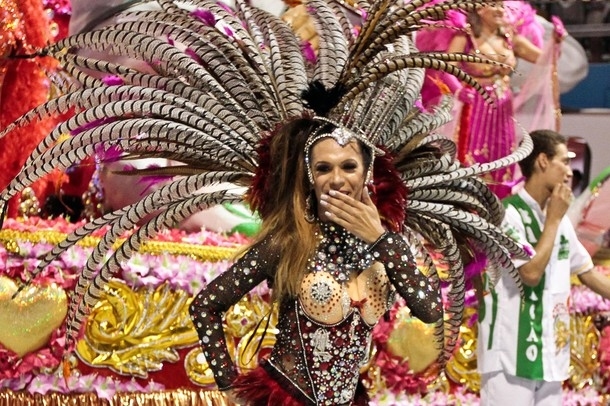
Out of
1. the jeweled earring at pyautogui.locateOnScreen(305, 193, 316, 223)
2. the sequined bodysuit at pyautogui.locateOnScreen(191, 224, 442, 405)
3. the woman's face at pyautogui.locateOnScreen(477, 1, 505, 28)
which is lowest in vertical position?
the woman's face at pyautogui.locateOnScreen(477, 1, 505, 28)

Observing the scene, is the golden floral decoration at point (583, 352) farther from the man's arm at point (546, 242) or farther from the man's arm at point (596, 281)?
the man's arm at point (546, 242)

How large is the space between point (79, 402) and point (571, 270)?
1.99 metres

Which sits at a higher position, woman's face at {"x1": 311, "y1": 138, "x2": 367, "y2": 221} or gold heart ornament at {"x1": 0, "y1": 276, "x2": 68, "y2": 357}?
woman's face at {"x1": 311, "y1": 138, "x2": 367, "y2": 221}

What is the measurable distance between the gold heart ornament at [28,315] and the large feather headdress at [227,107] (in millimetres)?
1083

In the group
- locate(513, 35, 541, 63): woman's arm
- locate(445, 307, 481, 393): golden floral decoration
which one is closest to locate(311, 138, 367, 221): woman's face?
locate(445, 307, 481, 393): golden floral decoration

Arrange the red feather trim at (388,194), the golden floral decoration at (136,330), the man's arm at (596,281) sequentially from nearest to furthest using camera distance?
the red feather trim at (388,194) → the golden floral decoration at (136,330) → the man's arm at (596,281)

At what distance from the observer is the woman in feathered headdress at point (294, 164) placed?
276cm

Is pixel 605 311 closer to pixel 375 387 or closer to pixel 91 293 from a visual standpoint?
pixel 375 387

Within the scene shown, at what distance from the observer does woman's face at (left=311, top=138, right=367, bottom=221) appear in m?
2.74

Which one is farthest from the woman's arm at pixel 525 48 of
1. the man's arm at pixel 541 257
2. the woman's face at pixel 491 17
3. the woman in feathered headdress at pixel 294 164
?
the woman in feathered headdress at pixel 294 164

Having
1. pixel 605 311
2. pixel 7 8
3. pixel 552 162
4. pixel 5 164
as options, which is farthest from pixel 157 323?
pixel 605 311

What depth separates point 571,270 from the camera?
470 cm

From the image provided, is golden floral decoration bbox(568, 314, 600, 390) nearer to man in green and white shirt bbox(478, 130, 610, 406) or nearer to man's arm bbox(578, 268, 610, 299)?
man's arm bbox(578, 268, 610, 299)

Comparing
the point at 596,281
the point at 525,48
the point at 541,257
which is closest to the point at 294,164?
the point at 541,257
